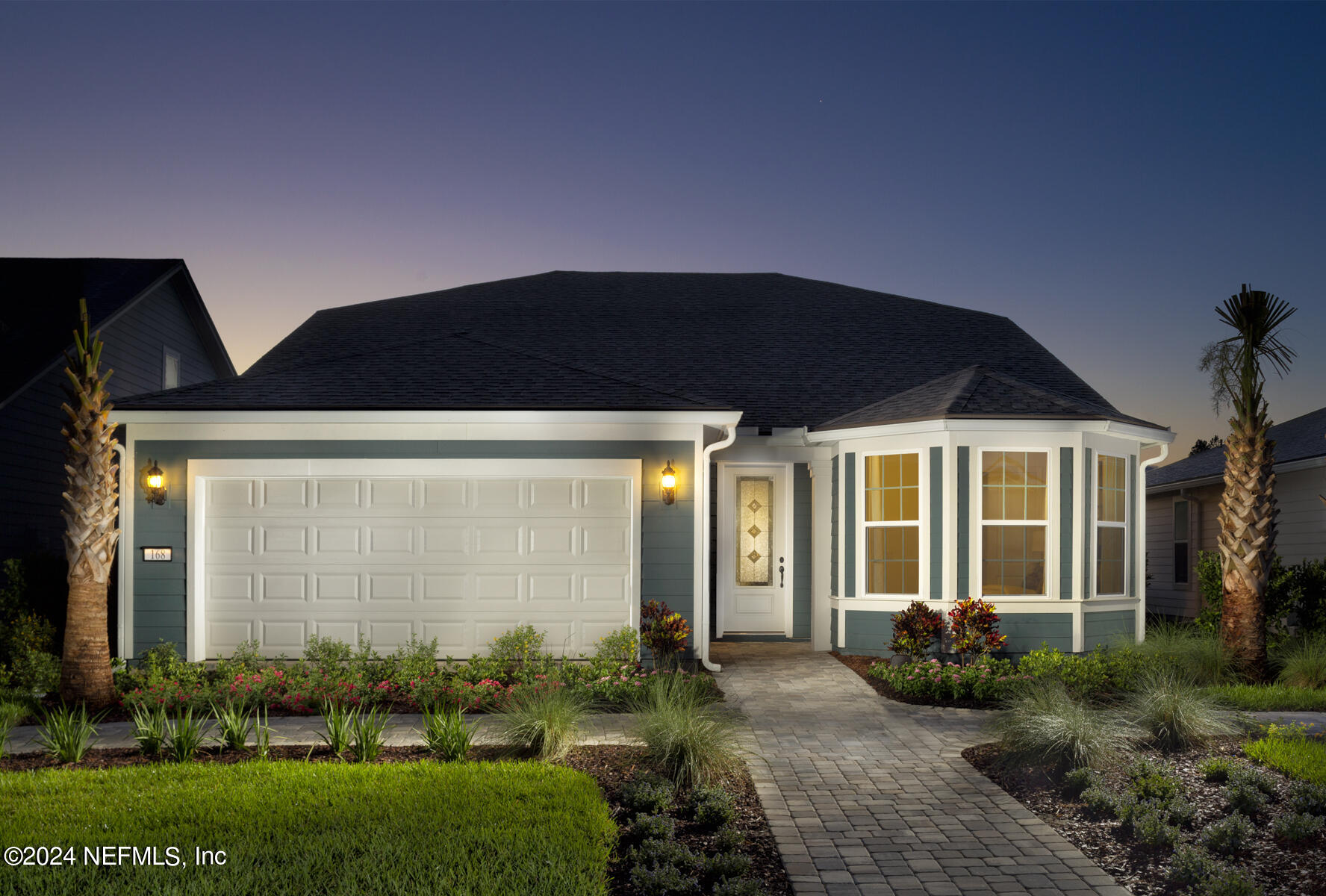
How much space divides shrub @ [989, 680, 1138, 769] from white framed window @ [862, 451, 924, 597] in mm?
3717

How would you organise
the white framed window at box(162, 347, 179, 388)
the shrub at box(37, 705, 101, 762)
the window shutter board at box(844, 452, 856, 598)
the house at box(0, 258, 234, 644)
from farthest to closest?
the white framed window at box(162, 347, 179, 388), the house at box(0, 258, 234, 644), the window shutter board at box(844, 452, 856, 598), the shrub at box(37, 705, 101, 762)

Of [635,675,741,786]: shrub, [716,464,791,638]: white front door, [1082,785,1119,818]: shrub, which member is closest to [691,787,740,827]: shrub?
[635,675,741,786]: shrub

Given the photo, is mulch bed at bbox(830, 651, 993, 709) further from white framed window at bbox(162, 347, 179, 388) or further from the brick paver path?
white framed window at bbox(162, 347, 179, 388)

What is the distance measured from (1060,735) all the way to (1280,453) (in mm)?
11691

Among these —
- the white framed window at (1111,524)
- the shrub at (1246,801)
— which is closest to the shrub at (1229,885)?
the shrub at (1246,801)

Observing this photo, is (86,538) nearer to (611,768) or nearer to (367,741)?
(367,741)

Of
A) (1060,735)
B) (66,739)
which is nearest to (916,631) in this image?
(1060,735)

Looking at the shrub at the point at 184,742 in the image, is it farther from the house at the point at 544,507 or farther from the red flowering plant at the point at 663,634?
the red flowering plant at the point at 663,634

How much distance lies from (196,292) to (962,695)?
16716mm

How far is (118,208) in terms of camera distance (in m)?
15.9

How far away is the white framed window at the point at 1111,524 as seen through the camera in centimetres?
1016

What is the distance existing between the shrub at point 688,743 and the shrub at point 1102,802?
2199 mm

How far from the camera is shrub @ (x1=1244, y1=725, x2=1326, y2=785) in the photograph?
5598mm

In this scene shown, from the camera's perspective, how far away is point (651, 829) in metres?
4.56
